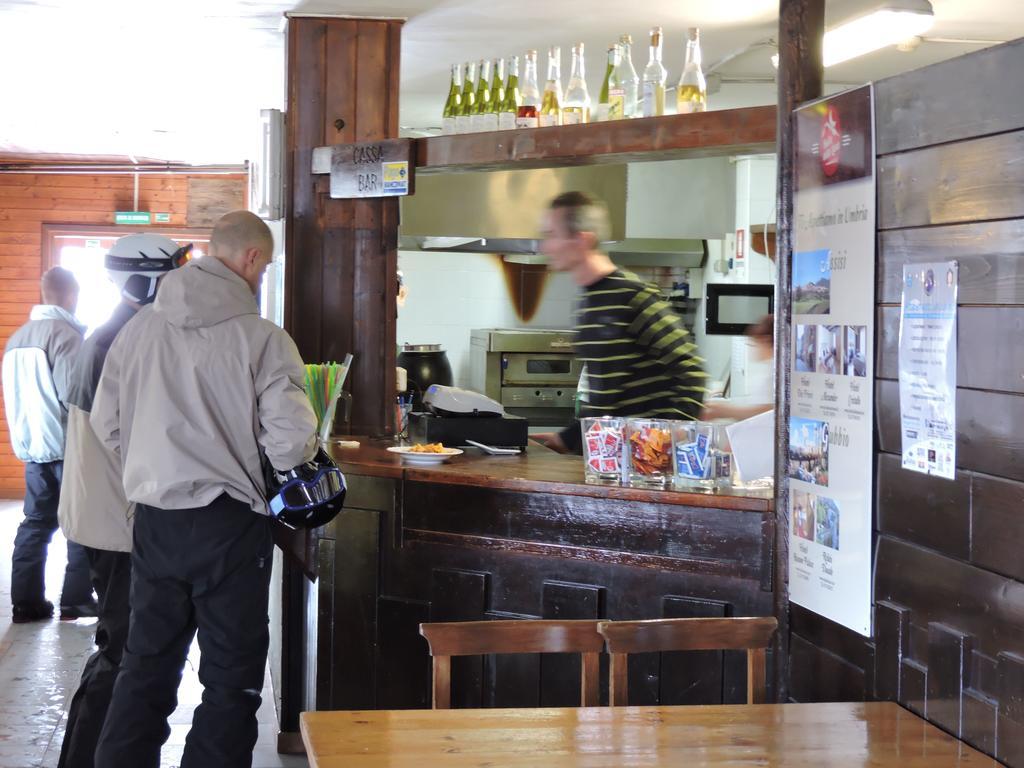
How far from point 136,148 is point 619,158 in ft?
22.2

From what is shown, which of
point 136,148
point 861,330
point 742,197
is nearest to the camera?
point 861,330

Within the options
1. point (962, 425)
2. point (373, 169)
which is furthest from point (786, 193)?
point (373, 169)

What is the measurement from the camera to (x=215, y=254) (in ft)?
11.1

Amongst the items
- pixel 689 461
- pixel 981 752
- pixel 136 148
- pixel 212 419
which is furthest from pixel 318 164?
pixel 136 148

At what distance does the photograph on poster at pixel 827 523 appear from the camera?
2602mm

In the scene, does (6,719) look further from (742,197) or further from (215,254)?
(742,197)

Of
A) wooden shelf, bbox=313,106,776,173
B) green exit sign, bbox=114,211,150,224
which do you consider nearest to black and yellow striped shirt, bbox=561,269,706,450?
wooden shelf, bbox=313,106,776,173

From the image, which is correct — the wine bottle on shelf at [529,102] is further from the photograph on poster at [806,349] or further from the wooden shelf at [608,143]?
the photograph on poster at [806,349]

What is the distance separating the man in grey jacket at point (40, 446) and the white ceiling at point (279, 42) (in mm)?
1466

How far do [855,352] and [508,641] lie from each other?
0.97 meters

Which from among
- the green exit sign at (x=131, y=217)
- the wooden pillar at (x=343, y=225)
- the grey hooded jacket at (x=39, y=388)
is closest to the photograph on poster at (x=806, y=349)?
the wooden pillar at (x=343, y=225)

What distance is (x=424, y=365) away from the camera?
25.0ft

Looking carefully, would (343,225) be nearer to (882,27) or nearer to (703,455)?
(703,455)

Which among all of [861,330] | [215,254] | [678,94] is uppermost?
[678,94]
